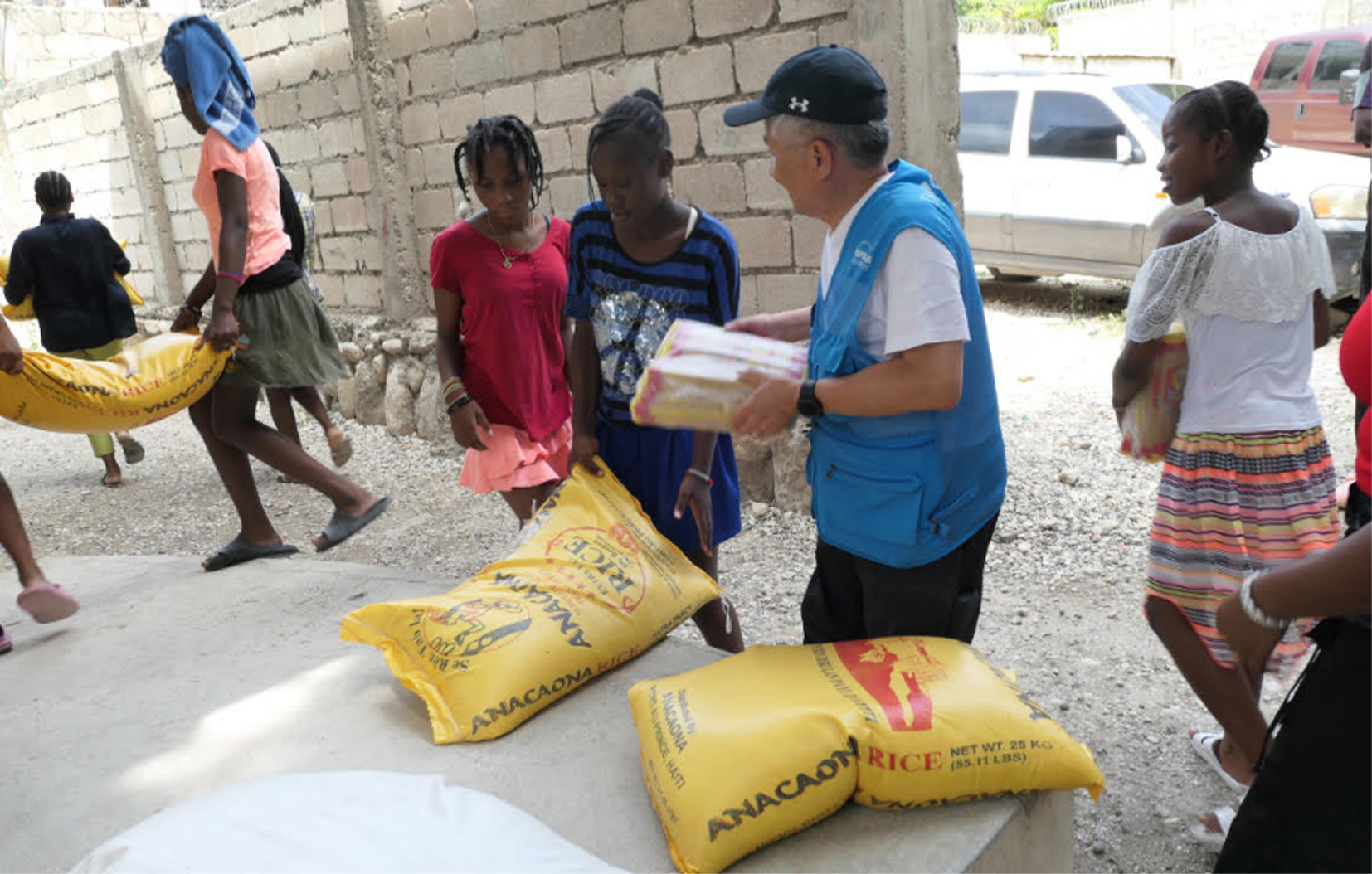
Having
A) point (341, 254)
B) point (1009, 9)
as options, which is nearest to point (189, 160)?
point (341, 254)

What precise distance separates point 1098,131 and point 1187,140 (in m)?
5.76

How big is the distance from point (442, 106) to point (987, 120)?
454cm

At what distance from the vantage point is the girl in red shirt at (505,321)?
2762 millimetres

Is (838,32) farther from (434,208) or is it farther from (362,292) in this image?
(362,292)

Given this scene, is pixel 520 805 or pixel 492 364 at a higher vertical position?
pixel 492 364

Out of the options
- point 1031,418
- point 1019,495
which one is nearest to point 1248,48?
point 1031,418

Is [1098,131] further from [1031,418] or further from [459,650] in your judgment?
[459,650]

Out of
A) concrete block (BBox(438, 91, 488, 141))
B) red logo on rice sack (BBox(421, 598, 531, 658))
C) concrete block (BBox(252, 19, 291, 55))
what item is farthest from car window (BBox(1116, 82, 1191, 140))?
red logo on rice sack (BBox(421, 598, 531, 658))

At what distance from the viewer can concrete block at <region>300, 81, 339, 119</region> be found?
6449 mm

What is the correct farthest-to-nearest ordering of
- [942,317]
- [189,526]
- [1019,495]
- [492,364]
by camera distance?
[189,526], [1019,495], [492,364], [942,317]

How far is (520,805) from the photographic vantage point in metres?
1.98

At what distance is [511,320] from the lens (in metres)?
2.92

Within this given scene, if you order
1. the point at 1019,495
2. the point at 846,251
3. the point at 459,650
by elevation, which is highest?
the point at 846,251

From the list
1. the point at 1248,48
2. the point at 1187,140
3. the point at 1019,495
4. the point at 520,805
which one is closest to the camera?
the point at 520,805
